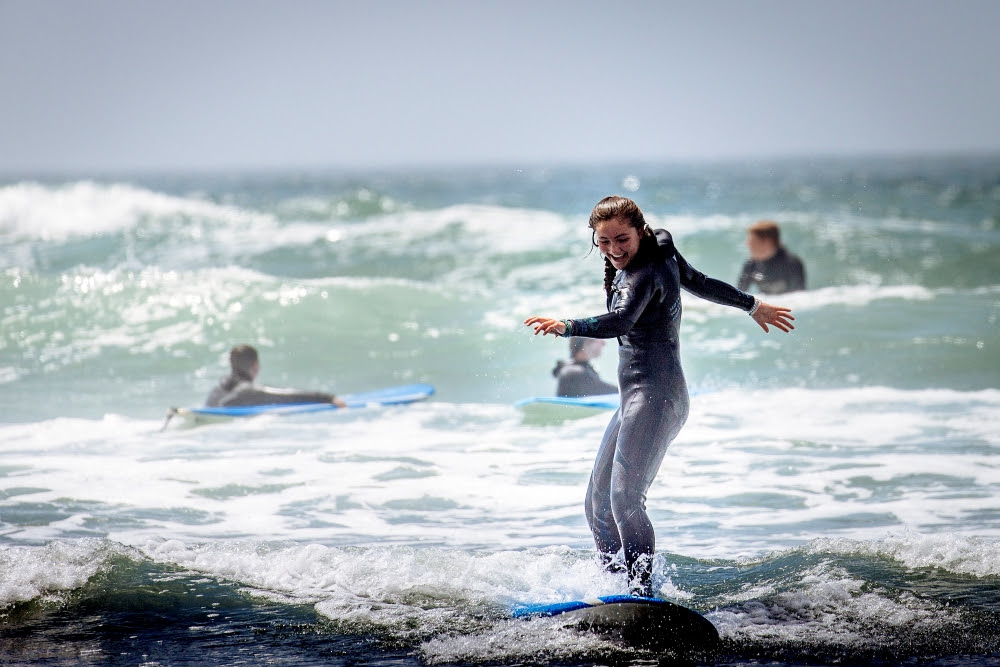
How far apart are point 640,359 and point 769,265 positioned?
7.78 meters

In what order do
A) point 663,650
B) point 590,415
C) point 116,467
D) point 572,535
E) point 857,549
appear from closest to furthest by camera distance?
point 663,650
point 857,549
point 572,535
point 116,467
point 590,415

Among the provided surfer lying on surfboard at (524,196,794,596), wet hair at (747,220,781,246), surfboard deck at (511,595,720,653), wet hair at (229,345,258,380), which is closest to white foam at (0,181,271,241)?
wet hair at (229,345,258,380)

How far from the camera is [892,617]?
14.2 ft

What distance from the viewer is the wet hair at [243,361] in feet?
31.4

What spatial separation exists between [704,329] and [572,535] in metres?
8.29

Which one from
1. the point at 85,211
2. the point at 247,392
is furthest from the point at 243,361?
the point at 85,211

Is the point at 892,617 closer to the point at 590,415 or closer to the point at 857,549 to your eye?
the point at 857,549

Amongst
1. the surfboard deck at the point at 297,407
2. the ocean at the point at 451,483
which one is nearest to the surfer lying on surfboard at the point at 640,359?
the ocean at the point at 451,483

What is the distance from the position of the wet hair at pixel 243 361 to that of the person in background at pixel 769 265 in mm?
4751

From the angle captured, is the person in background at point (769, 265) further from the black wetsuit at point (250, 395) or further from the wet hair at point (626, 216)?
the wet hair at point (626, 216)

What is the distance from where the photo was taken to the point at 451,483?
23.1 ft

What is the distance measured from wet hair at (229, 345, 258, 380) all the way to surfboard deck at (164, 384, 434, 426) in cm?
37

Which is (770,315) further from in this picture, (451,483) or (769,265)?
(769,265)

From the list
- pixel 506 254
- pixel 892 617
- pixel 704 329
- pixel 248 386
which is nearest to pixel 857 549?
pixel 892 617
